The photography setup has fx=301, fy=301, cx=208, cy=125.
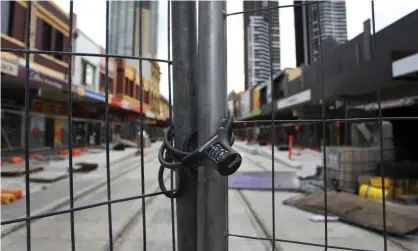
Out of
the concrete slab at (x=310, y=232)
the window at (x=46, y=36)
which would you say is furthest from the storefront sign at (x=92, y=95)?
the concrete slab at (x=310, y=232)

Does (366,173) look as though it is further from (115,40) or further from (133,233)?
(115,40)

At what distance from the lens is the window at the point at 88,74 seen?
690 inches

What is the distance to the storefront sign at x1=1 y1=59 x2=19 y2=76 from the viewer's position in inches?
320

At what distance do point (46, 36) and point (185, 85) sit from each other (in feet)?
52.7

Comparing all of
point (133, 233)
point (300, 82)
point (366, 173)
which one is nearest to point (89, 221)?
point (133, 233)

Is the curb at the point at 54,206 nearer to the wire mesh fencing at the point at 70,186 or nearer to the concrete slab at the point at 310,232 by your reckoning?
the wire mesh fencing at the point at 70,186

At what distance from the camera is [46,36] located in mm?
14516

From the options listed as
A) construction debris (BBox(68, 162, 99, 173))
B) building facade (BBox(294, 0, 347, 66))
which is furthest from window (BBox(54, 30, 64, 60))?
building facade (BBox(294, 0, 347, 66))

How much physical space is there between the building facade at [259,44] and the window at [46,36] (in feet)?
49.2

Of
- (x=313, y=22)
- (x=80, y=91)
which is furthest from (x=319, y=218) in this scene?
(x=80, y=91)

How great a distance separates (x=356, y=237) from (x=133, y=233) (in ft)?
8.25

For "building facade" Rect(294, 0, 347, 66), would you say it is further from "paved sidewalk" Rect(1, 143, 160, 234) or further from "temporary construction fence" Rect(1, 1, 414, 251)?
"paved sidewalk" Rect(1, 143, 160, 234)

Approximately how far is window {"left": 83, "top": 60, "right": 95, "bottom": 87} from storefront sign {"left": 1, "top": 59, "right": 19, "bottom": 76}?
881 centimetres

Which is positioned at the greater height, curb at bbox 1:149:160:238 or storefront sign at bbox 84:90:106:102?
storefront sign at bbox 84:90:106:102
